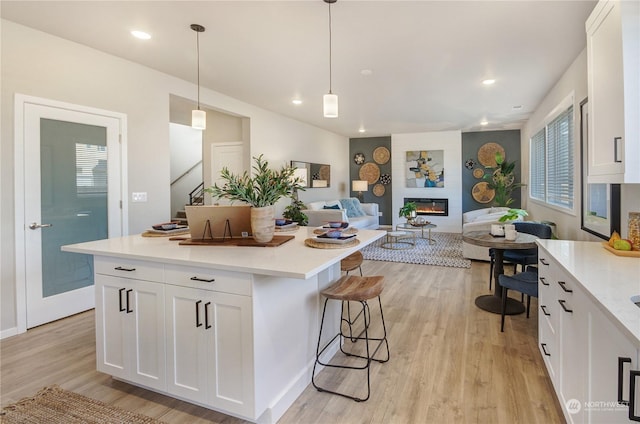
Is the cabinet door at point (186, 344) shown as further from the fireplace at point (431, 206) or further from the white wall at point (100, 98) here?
the fireplace at point (431, 206)

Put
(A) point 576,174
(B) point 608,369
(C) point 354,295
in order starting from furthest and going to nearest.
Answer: (A) point 576,174 < (C) point 354,295 < (B) point 608,369

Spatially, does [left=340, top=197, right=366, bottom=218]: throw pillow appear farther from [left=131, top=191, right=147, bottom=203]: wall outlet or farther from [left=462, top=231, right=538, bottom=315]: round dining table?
[left=131, top=191, right=147, bottom=203]: wall outlet

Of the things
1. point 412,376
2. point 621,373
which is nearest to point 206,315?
point 412,376

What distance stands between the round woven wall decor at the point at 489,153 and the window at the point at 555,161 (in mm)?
2221

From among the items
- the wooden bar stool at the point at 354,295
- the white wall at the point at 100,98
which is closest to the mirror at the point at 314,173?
the white wall at the point at 100,98

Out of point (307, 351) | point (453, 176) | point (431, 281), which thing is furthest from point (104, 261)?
point (453, 176)

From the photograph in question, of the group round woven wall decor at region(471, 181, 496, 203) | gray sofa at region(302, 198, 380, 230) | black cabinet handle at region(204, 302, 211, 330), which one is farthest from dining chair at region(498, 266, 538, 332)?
round woven wall decor at region(471, 181, 496, 203)

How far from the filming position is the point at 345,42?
11.2 ft

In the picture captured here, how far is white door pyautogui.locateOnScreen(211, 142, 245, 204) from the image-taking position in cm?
629

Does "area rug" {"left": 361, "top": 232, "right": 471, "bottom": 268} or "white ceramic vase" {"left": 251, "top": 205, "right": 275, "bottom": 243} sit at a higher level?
"white ceramic vase" {"left": 251, "top": 205, "right": 275, "bottom": 243}

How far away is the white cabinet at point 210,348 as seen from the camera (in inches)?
67.5

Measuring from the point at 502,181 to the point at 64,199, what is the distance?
8.47 meters

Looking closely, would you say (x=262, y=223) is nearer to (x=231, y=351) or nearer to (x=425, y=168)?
(x=231, y=351)

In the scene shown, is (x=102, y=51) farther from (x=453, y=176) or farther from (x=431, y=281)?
(x=453, y=176)
